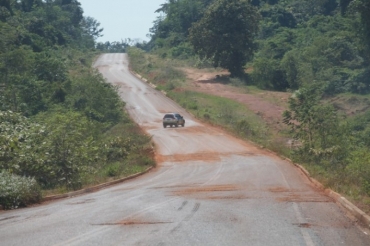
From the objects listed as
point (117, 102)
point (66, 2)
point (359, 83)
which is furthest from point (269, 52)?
point (66, 2)

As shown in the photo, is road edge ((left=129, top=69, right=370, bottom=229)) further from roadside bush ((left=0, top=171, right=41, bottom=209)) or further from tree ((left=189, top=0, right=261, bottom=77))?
tree ((left=189, top=0, right=261, bottom=77))

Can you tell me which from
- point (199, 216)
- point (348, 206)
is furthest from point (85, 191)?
point (348, 206)

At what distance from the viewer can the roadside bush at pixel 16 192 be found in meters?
17.6

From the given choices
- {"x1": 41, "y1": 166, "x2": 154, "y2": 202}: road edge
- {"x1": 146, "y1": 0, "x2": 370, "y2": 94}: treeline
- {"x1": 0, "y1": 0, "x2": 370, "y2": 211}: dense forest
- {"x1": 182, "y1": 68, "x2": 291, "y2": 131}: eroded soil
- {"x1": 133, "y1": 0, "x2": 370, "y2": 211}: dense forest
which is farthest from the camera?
{"x1": 146, "y1": 0, "x2": 370, "y2": 94}: treeline

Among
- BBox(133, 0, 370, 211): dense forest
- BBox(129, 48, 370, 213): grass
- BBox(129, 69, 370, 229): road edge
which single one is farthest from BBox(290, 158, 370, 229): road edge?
BBox(133, 0, 370, 211): dense forest

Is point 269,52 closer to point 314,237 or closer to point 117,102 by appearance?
point 117,102

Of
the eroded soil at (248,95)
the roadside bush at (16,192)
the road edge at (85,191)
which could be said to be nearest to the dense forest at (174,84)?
the roadside bush at (16,192)

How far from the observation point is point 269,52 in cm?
9081

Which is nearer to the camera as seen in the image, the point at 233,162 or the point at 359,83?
the point at 233,162

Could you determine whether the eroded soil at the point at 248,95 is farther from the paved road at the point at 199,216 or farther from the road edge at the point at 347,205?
the road edge at the point at 347,205

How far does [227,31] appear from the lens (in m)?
78.7

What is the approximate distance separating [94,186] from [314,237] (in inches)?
570

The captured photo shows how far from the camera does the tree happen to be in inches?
3100

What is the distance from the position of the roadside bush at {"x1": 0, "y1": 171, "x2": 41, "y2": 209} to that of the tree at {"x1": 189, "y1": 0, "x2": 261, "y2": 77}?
61320 mm
